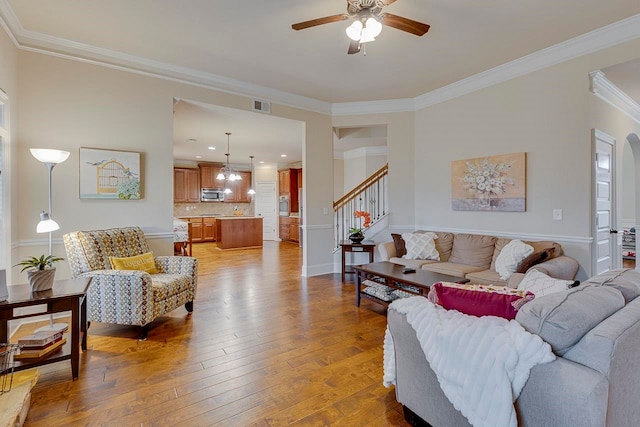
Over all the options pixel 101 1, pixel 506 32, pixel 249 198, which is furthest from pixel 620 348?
pixel 249 198

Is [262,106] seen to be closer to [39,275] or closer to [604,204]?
[39,275]

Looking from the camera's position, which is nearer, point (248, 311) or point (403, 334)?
point (403, 334)

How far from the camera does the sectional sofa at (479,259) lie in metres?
3.11

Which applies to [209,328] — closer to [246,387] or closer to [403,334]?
[246,387]

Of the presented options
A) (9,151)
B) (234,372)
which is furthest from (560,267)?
(9,151)

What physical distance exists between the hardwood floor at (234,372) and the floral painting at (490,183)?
84.6 inches

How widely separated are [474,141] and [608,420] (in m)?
3.96

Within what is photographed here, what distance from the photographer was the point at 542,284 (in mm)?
1958

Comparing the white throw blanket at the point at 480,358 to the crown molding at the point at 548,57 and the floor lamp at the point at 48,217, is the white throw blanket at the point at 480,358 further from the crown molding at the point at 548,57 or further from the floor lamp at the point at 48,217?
the crown molding at the point at 548,57

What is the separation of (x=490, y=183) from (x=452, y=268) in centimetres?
140

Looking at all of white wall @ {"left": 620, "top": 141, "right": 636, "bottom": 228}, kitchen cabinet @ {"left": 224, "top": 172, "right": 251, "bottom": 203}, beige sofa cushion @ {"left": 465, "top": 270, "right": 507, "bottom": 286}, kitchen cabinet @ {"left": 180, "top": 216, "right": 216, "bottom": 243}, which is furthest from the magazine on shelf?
white wall @ {"left": 620, "top": 141, "right": 636, "bottom": 228}

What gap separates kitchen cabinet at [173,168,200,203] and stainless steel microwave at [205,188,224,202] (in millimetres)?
156

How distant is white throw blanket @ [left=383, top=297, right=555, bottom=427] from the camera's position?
118cm

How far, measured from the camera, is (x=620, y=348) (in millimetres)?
1150
